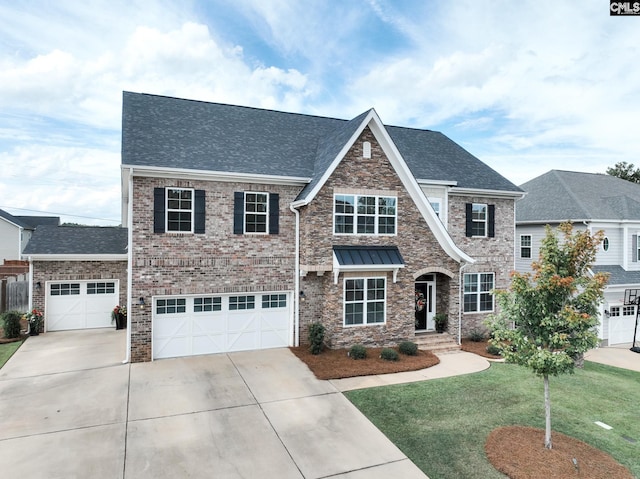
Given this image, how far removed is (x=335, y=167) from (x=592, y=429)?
33.9 ft

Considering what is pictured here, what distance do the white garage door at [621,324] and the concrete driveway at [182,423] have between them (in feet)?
52.7

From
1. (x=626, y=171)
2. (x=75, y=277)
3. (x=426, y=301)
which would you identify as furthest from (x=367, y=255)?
(x=626, y=171)

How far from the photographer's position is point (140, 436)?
24.7ft

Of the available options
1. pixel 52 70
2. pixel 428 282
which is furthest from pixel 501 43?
pixel 52 70

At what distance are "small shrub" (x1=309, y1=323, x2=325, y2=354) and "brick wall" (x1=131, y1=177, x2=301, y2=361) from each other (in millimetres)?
1962

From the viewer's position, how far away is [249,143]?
48.7ft

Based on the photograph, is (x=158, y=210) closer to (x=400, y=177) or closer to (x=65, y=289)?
(x=65, y=289)

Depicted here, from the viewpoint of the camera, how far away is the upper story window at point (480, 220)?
16594mm

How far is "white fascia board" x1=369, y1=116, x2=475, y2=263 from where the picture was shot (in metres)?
13.5

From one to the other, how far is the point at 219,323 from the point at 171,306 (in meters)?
1.78

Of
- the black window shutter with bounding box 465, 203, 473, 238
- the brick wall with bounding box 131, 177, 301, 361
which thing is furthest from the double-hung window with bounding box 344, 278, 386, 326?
the black window shutter with bounding box 465, 203, 473, 238

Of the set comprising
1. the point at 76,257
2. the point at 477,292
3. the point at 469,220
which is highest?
the point at 469,220

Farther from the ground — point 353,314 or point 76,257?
point 76,257

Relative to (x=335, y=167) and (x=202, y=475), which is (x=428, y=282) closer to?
(x=335, y=167)
